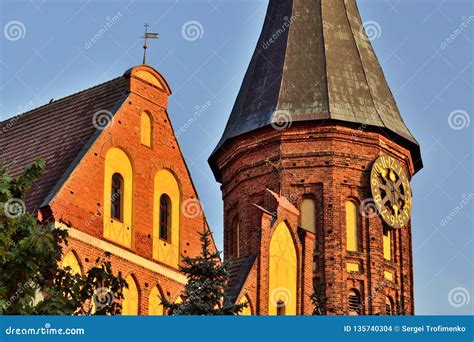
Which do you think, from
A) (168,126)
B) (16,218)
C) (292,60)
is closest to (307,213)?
(292,60)

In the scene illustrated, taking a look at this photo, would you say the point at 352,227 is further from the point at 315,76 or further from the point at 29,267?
the point at 29,267

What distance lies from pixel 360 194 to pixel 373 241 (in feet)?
5.10

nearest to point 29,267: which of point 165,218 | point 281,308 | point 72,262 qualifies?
point 72,262

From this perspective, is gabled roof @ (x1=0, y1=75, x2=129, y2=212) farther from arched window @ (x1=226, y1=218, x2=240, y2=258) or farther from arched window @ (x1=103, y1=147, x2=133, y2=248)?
arched window @ (x1=226, y1=218, x2=240, y2=258)

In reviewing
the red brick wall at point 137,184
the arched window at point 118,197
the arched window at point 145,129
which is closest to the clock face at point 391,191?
the red brick wall at point 137,184

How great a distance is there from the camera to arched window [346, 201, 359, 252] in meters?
44.8

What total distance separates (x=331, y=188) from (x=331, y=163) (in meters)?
0.81

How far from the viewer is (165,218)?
89.4 feet

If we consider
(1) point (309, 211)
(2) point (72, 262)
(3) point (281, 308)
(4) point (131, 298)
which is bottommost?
(4) point (131, 298)

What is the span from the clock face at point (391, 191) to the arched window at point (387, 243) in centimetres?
35

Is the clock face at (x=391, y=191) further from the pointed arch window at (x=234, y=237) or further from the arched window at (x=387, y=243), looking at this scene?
the pointed arch window at (x=234, y=237)

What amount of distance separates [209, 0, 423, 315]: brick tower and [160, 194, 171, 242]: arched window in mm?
15387

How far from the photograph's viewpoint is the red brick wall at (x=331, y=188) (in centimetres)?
4431

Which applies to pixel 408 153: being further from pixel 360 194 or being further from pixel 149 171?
pixel 149 171
